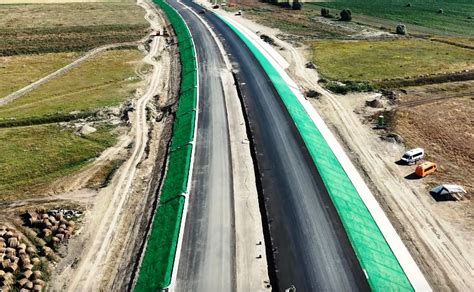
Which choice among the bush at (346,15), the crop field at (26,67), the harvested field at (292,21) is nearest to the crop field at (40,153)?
the crop field at (26,67)

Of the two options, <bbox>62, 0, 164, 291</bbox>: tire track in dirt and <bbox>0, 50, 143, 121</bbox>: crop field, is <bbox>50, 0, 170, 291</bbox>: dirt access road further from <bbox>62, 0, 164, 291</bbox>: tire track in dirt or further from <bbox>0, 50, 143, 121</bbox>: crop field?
<bbox>0, 50, 143, 121</bbox>: crop field

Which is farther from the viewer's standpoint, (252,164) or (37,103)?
(37,103)

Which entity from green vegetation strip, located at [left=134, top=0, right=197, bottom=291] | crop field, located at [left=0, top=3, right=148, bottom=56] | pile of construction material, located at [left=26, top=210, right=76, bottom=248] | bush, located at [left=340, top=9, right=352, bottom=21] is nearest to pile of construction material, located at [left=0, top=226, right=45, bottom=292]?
pile of construction material, located at [left=26, top=210, right=76, bottom=248]

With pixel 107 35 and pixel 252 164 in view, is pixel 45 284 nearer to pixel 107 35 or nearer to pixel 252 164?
Result: pixel 252 164

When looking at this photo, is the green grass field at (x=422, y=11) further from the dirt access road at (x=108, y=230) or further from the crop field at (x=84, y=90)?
the dirt access road at (x=108, y=230)

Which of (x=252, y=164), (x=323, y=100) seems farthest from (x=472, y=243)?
Result: (x=323, y=100)
